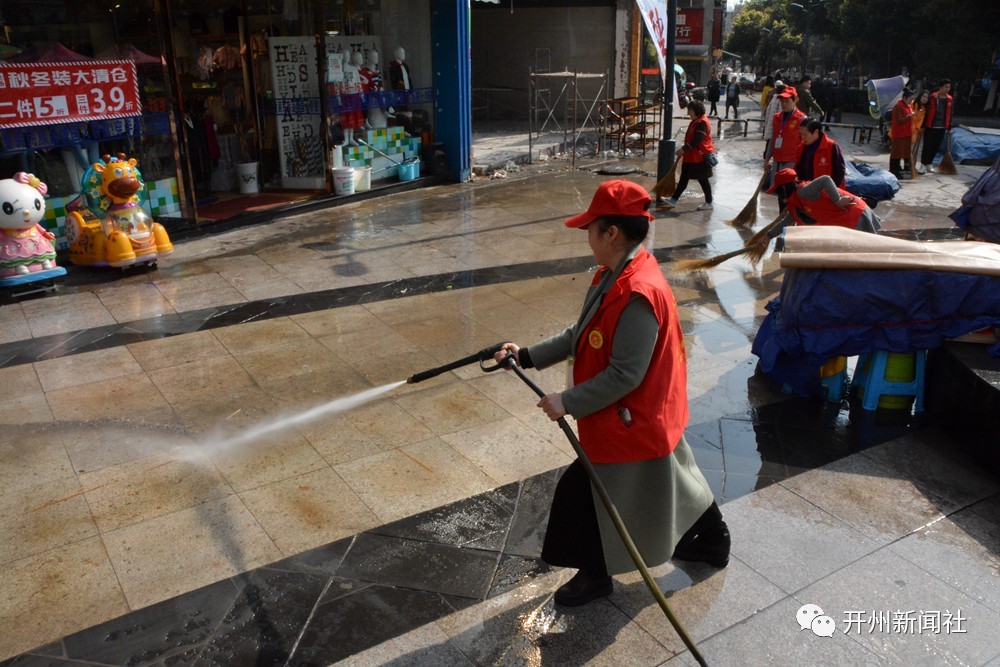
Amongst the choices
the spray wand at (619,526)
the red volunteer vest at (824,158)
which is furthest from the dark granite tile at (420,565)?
the red volunteer vest at (824,158)

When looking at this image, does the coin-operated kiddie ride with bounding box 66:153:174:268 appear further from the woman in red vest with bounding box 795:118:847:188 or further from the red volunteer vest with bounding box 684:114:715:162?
the red volunteer vest with bounding box 684:114:715:162

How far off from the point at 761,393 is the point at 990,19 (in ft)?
94.5

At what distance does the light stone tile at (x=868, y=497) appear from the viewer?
452cm

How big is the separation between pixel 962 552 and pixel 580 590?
6.78ft

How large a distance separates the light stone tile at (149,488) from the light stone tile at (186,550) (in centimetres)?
10

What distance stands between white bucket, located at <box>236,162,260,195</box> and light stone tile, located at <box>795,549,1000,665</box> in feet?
35.3

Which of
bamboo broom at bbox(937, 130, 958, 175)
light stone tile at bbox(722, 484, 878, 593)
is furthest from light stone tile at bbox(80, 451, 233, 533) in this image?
bamboo broom at bbox(937, 130, 958, 175)

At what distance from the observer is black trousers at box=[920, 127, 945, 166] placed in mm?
16344

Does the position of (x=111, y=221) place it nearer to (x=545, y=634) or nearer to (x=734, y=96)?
(x=545, y=634)

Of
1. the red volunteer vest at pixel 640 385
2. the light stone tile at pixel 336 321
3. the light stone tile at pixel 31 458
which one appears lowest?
the light stone tile at pixel 31 458

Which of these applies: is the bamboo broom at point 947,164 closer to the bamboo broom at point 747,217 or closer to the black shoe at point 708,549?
the bamboo broom at point 747,217

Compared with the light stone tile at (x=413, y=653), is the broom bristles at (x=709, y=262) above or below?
above

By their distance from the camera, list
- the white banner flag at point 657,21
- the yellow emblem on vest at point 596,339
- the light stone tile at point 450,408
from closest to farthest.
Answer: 1. the yellow emblem on vest at point 596,339
2. the light stone tile at point 450,408
3. the white banner flag at point 657,21

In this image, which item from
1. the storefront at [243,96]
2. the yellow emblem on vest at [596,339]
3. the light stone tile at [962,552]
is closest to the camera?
the yellow emblem on vest at [596,339]
